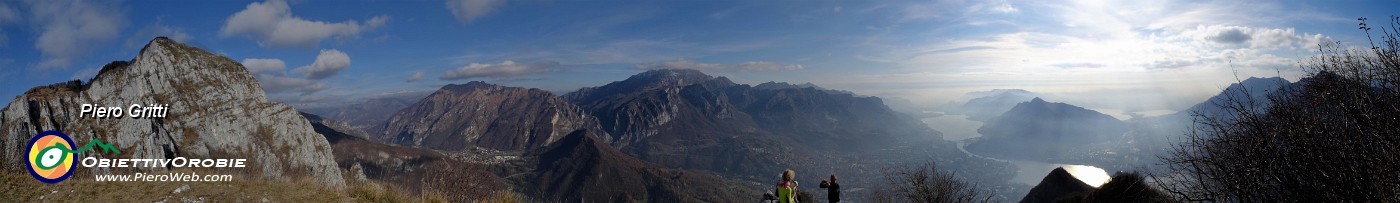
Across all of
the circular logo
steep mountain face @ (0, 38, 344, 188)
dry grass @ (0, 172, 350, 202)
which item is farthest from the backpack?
steep mountain face @ (0, 38, 344, 188)

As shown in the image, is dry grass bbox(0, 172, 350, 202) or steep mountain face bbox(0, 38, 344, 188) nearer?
dry grass bbox(0, 172, 350, 202)

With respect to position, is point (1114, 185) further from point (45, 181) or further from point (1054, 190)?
point (45, 181)

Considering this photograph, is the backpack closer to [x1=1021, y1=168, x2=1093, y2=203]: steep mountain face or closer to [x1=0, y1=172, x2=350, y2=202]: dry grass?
[x1=0, y1=172, x2=350, y2=202]: dry grass

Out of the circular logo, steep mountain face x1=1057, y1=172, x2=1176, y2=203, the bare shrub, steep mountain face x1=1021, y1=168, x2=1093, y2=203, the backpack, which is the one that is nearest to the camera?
the bare shrub

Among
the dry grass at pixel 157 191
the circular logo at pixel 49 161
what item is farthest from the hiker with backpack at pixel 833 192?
the circular logo at pixel 49 161

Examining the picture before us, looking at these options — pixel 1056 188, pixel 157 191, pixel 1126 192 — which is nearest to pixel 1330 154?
pixel 1126 192

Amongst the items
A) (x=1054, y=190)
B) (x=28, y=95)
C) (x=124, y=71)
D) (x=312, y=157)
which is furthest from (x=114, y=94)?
(x=1054, y=190)

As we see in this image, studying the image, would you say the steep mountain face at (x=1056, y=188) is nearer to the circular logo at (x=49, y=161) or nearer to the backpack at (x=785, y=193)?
the backpack at (x=785, y=193)
